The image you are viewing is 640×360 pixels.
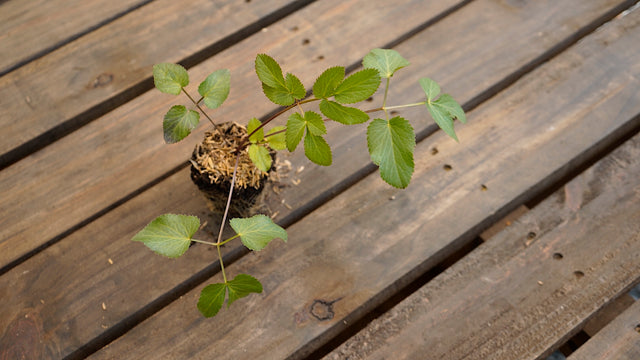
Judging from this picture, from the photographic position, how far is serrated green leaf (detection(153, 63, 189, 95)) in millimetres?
797

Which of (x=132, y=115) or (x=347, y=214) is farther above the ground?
(x=132, y=115)

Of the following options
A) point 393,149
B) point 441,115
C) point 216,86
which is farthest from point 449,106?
point 216,86

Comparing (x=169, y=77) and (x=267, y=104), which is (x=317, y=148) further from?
(x=267, y=104)

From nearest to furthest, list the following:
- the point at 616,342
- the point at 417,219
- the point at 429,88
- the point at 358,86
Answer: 1. the point at 358,86
2. the point at 429,88
3. the point at 616,342
4. the point at 417,219

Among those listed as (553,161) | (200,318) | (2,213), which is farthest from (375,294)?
(2,213)

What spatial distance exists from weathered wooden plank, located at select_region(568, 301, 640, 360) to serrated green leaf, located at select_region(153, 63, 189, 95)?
776 millimetres

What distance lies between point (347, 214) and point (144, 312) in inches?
15.8

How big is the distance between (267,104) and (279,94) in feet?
1.32

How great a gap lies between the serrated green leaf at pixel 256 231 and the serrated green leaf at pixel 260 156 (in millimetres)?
103

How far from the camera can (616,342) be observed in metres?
0.94

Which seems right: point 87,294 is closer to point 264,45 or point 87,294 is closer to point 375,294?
point 375,294

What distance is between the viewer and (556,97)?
1155 millimetres

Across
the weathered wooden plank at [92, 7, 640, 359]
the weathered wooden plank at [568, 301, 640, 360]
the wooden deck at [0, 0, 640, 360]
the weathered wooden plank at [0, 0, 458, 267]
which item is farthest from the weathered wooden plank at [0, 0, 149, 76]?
the weathered wooden plank at [568, 301, 640, 360]

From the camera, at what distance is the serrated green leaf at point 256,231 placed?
2.45ft
